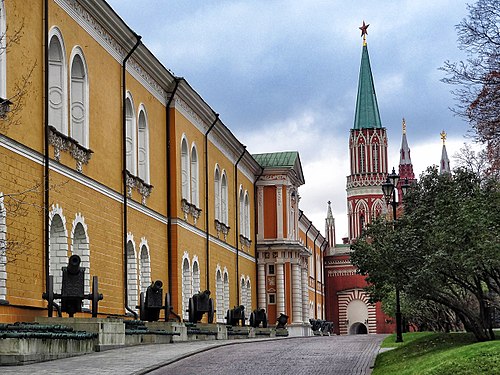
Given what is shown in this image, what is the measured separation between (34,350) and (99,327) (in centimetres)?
389

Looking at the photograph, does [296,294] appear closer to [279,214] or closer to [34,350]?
[279,214]

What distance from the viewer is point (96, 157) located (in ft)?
104

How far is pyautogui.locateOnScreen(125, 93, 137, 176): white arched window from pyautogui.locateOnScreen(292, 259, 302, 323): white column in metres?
31.2

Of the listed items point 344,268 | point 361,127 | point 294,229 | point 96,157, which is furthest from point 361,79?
point 96,157

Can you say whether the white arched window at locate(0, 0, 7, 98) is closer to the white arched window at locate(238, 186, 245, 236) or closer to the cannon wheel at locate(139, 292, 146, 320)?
the cannon wheel at locate(139, 292, 146, 320)

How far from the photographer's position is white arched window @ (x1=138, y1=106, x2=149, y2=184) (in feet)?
124

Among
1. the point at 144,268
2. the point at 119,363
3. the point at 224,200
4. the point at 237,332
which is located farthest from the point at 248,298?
the point at 119,363

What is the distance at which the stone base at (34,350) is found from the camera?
62.8ft

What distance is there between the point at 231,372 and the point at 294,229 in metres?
49.3

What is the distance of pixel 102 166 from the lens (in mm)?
32281

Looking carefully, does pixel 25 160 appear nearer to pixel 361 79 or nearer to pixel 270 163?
pixel 270 163

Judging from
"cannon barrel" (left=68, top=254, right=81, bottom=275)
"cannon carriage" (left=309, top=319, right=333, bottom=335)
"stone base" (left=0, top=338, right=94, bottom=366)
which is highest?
"cannon barrel" (left=68, top=254, right=81, bottom=275)

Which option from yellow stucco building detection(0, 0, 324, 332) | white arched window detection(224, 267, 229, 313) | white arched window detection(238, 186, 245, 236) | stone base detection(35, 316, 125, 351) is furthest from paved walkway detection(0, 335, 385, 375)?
white arched window detection(238, 186, 245, 236)

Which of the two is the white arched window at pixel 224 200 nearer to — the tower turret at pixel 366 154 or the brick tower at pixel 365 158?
the brick tower at pixel 365 158
